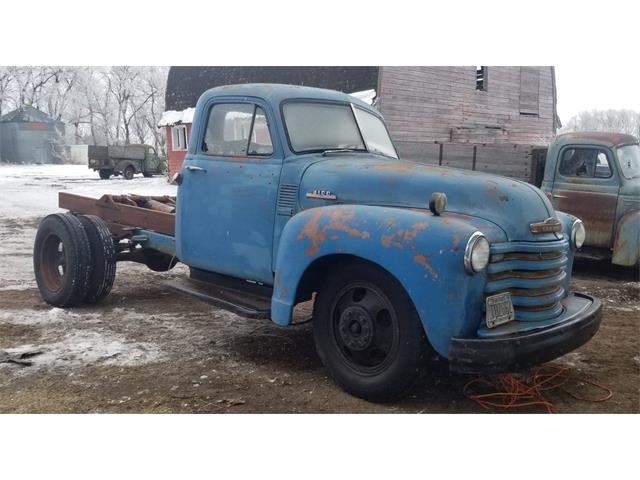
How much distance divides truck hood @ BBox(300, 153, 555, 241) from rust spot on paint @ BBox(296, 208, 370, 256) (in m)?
0.27

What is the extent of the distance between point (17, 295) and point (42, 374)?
1.91 meters

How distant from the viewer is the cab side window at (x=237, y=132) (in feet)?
13.0

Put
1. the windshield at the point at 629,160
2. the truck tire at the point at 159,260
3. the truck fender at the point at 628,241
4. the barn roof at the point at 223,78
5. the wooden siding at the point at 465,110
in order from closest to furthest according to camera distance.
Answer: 1. the barn roof at the point at 223,78
2. the truck tire at the point at 159,260
3. the truck fender at the point at 628,241
4. the windshield at the point at 629,160
5. the wooden siding at the point at 465,110

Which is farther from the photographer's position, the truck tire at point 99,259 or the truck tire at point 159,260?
the truck tire at point 159,260

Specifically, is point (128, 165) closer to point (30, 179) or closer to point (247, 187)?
point (30, 179)

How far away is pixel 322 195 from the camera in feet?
11.7

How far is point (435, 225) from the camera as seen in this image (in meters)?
2.84

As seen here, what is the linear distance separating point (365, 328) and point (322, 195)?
877 millimetres

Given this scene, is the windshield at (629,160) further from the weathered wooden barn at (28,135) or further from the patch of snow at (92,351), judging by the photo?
the weathered wooden barn at (28,135)

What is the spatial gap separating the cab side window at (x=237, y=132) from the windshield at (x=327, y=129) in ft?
0.59

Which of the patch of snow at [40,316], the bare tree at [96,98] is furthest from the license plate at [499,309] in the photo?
the patch of snow at [40,316]

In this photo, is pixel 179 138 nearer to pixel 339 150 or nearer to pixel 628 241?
pixel 339 150

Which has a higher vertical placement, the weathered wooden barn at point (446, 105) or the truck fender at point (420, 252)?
the weathered wooden barn at point (446, 105)

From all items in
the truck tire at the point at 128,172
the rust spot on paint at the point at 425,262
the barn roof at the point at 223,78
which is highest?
the barn roof at the point at 223,78
